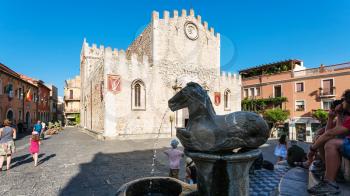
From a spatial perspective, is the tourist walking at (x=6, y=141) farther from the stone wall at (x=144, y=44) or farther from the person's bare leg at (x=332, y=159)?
the stone wall at (x=144, y=44)

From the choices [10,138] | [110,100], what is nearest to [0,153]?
[10,138]

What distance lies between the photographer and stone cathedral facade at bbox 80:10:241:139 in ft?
60.8

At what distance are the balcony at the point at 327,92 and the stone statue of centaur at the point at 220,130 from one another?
2935 cm

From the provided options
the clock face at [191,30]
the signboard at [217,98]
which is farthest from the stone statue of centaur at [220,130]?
the signboard at [217,98]

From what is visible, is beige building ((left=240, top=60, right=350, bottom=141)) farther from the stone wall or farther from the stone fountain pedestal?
the stone fountain pedestal

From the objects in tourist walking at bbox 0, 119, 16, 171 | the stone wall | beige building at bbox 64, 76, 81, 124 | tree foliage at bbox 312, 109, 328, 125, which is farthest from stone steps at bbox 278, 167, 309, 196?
beige building at bbox 64, 76, 81, 124

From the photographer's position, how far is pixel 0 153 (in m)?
7.60

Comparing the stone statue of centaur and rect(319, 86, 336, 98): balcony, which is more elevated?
rect(319, 86, 336, 98): balcony

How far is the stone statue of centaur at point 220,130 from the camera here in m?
2.70

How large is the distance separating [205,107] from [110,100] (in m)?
16.4

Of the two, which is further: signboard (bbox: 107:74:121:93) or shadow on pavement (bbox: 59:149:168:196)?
signboard (bbox: 107:74:121:93)

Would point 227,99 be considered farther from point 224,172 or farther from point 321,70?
point 224,172

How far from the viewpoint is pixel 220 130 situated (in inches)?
107

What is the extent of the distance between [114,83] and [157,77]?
4.28 metres
